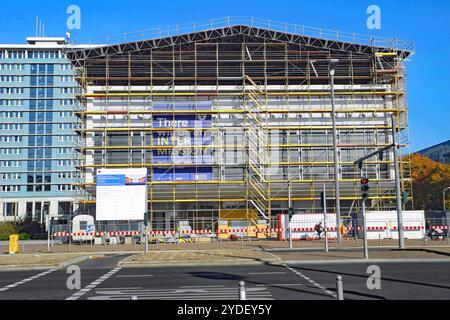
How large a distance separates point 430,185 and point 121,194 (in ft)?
143

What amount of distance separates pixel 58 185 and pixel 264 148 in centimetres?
6603

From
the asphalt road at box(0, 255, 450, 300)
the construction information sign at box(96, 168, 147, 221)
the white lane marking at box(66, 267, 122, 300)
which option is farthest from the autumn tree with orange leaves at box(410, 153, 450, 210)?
the white lane marking at box(66, 267, 122, 300)

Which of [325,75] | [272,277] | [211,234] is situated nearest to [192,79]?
[325,75]

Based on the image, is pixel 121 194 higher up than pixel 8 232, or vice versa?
pixel 121 194

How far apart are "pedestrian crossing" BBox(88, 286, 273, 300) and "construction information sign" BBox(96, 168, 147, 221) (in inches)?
980

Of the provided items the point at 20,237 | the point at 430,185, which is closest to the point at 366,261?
the point at 20,237

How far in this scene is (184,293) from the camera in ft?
40.9

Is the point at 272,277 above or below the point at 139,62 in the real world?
below

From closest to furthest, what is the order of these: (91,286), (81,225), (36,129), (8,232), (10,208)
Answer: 1. (91,286)
2. (81,225)
3. (8,232)
4. (10,208)
5. (36,129)

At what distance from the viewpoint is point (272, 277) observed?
1569 cm

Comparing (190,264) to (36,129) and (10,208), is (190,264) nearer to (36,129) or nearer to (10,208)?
(10,208)

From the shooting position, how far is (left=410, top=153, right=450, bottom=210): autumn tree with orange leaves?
210ft

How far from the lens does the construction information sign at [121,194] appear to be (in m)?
38.1

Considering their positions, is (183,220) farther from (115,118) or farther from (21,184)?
(21,184)
